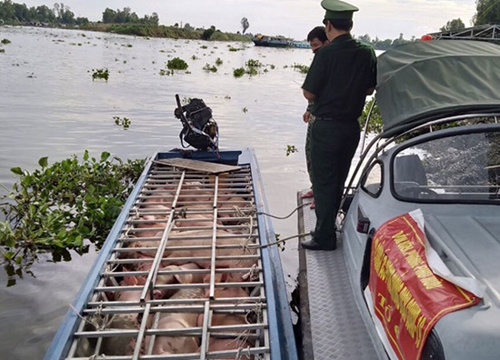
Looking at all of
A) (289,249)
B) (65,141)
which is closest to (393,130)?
(289,249)

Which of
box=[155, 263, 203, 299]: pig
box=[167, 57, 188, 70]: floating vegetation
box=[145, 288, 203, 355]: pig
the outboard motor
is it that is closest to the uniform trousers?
box=[155, 263, 203, 299]: pig

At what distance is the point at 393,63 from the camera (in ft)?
13.1

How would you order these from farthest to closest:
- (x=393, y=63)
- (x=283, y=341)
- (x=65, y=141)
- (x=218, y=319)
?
1. (x=65, y=141)
2. (x=393, y=63)
3. (x=218, y=319)
4. (x=283, y=341)

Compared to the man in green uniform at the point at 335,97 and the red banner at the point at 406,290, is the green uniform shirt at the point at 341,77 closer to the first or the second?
the man in green uniform at the point at 335,97

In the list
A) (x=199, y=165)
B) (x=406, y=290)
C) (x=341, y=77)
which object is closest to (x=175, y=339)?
(x=406, y=290)

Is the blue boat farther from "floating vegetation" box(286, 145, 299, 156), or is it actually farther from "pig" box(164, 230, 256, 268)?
"floating vegetation" box(286, 145, 299, 156)

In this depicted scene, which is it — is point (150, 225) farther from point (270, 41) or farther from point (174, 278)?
point (270, 41)

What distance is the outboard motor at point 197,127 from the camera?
7.36m

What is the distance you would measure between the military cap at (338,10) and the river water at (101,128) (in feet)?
10.2

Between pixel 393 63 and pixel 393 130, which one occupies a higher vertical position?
pixel 393 63

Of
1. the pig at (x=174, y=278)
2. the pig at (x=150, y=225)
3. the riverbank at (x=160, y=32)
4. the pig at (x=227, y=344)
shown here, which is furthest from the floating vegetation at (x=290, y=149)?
the riverbank at (x=160, y=32)

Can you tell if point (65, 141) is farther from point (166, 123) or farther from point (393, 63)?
point (393, 63)

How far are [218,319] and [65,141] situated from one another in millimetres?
8855

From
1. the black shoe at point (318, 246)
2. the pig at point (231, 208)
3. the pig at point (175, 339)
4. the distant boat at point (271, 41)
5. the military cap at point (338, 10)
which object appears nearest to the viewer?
the pig at point (175, 339)
